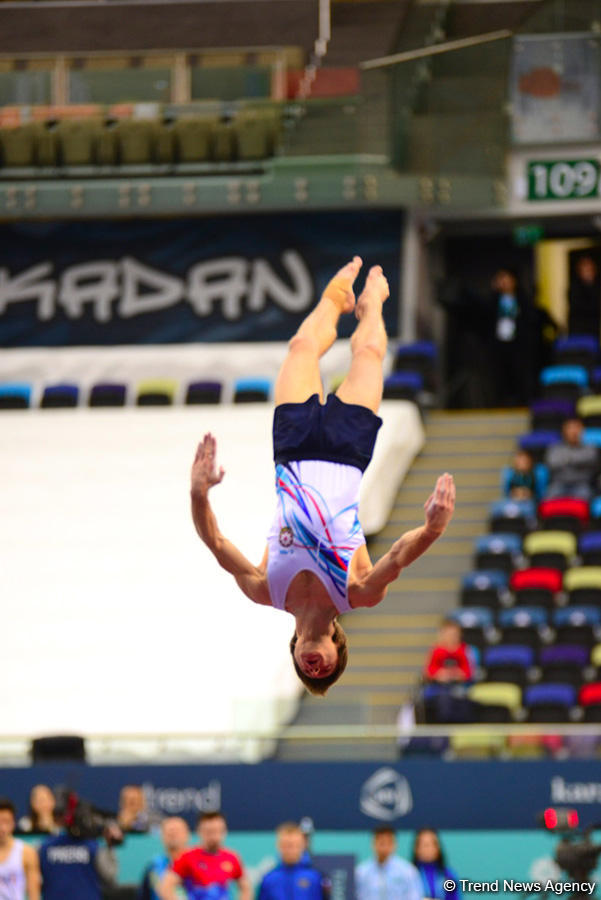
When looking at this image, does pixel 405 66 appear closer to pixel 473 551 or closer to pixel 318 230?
pixel 318 230

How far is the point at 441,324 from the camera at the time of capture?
72.6 ft

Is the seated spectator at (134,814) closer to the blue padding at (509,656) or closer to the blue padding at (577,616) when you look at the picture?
the blue padding at (509,656)

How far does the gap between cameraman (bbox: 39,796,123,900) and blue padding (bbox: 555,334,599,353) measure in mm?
→ 9745

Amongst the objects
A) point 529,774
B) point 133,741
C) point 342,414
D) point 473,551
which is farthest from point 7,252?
point 342,414

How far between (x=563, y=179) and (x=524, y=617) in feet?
23.8

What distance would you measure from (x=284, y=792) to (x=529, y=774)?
183 centimetres

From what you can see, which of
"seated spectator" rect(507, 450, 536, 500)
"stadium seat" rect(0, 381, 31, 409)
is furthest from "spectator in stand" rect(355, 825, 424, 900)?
"stadium seat" rect(0, 381, 31, 409)

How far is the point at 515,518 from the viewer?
16.9 m

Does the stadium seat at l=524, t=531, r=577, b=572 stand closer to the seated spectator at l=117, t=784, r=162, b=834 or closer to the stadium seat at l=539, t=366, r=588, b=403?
the stadium seat at l=539, t=366, r=588, b=403

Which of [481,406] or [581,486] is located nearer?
[581,486]

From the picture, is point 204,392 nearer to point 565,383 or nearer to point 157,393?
point 157,393

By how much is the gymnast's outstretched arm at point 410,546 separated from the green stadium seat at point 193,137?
13.9 metres

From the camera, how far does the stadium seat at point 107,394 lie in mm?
20078

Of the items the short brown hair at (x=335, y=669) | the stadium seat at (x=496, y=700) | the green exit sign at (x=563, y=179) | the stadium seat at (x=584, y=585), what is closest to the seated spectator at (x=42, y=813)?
the stadium seat at (x=496, y=700)
